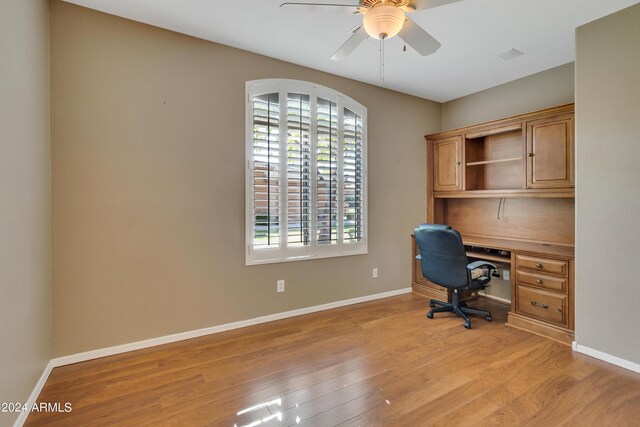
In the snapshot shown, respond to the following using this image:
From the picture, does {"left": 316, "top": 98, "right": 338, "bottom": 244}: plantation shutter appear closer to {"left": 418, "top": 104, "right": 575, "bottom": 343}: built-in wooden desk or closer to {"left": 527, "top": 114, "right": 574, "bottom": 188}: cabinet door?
{"left": 418, "top": 104, "right": 575, "bottom": 343}: built-in wooden desk

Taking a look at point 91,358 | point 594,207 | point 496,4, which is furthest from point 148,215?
point 594,207

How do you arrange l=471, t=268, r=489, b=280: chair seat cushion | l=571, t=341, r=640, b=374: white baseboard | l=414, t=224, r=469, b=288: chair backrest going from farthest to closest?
l=471, t=268, r=489, b=280: chair seat cushion, l=414, t=224, r=469, b=288: chair backrest, l=571, t=341, r=640, b=374: white baseboard

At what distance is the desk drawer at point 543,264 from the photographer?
105 inches

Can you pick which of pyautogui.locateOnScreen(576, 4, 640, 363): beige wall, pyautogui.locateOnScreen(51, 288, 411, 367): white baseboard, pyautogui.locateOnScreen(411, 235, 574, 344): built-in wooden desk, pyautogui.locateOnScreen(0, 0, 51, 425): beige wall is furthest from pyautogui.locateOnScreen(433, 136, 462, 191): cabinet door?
pyautogui.locateOnScreen(0, 0, 51, 425): beige wall

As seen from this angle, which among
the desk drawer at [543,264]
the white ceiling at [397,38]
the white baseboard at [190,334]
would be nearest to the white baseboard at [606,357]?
the desk drawer at [543,264]

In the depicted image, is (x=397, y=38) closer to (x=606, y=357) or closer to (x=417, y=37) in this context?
(x=417, y=37)

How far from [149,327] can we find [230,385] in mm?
1011

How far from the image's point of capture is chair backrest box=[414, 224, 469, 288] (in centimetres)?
291

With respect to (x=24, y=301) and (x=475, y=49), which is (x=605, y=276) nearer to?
(x=475, y=49)

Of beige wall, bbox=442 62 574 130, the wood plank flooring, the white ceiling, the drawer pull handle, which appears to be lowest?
the wood plank flooring

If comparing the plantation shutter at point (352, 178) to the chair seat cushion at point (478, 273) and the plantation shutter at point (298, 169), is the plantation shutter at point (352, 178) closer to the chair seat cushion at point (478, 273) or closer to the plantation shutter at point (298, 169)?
the plantation shutter at point (298, 169)

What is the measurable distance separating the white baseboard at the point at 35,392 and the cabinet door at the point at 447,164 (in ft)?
14.2

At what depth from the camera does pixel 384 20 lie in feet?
5.44

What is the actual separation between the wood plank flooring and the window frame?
791 mm
